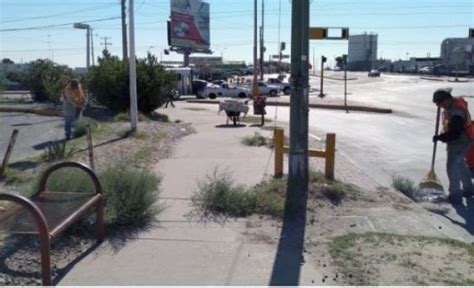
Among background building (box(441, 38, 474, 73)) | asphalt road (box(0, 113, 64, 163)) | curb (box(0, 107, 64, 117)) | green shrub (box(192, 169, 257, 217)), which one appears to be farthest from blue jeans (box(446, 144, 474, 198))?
background building (box(441, 38, 474, 73))

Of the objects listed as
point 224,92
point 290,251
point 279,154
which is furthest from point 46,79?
point 290,251

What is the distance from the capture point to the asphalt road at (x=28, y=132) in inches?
521

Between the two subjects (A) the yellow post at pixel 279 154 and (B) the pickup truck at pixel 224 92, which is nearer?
(A) the yellow post at pixel 279 154

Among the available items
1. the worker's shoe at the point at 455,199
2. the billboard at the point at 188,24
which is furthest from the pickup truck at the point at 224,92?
the worker's shoe at the point at 455,199

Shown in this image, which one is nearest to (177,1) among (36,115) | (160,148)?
(36,115)

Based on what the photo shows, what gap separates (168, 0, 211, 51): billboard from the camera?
73.8 meters

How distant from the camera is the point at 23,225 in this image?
5.21 meters

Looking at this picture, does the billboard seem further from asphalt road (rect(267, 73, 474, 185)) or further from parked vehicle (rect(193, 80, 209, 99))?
asphalt road (rect(267, 73, 474, 185))

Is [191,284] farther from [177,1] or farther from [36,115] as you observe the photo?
[177,1]

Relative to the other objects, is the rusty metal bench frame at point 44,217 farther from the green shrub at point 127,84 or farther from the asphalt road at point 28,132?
the green shrub at point 127,84

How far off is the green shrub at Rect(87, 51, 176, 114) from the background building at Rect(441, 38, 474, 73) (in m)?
105

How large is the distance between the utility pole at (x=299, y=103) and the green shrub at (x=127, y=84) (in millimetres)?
13925

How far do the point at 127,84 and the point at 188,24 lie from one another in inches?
2220

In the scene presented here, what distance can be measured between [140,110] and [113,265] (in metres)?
16.7
